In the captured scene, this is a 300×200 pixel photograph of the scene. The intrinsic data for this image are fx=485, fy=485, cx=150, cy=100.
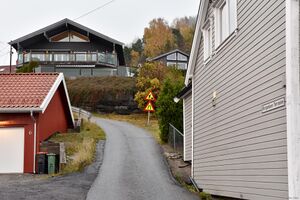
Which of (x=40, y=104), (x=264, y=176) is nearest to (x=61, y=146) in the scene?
(x=40, y=104)

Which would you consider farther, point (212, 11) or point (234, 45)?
point (212, 11)

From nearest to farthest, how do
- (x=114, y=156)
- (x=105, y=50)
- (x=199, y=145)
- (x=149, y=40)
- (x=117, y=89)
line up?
(x=199, y=145) → (x=114, y=156) → (x=117, y=89) → (x=105, y=50) → (x=149, y=40)

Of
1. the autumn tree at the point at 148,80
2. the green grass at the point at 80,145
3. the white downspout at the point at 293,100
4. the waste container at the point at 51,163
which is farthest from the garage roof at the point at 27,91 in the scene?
the autumn tree at the point at 148,80

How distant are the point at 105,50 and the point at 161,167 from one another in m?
33.2

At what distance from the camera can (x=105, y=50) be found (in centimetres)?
5128

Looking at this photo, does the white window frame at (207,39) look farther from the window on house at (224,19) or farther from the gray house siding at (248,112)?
the window on house at (224,19)

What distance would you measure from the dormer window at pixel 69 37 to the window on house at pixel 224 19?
38394mm

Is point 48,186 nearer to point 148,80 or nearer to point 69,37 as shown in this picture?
point 148,80

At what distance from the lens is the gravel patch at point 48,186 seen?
13023 millimetres

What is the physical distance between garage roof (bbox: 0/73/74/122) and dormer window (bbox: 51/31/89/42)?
26.0 metres

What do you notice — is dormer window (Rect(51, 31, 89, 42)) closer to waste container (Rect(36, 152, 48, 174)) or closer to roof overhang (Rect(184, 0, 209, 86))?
waste container (Rect(36, 152, 48, 174))

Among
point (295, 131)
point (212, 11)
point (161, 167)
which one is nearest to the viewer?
point (295, 131)

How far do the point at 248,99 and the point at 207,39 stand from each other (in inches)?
193

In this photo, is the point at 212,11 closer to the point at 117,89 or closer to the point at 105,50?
the point at 117,89
